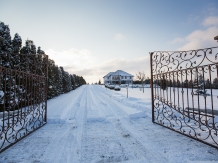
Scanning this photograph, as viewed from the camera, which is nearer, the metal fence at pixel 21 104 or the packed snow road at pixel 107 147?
the packed snow road at pixel 107 147

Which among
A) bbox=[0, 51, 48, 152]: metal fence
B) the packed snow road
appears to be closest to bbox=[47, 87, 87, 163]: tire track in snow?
the packed snow road

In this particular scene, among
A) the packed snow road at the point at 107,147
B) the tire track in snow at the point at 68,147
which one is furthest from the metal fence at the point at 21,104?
the tire track in snow at the point at 68,147

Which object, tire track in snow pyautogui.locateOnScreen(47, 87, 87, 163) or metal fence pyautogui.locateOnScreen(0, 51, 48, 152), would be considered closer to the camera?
tire track in snow pyautogui.locateOnScreen(47, 87, 87, 163)

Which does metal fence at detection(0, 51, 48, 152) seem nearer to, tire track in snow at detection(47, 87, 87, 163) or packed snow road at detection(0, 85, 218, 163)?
packed snow road at detection(0, 85, 218, 163)

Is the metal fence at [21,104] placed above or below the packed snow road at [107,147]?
above

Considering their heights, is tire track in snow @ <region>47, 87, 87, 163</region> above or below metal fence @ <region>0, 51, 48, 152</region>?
below

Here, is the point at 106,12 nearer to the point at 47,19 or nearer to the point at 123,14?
the point at 123,14

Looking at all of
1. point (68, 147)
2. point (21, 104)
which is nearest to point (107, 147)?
point (68, 147)

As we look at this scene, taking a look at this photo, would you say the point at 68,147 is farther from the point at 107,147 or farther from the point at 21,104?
the point at 21,104

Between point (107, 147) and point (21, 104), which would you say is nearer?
point (107, 147)

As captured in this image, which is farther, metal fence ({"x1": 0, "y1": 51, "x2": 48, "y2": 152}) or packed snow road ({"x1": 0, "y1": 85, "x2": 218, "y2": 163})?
metal fence ({"x1": 0, "y1": 51, "x2": 48, "y2": 152})

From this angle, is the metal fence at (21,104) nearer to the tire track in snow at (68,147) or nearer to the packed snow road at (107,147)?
the packed snow road at (107,147)

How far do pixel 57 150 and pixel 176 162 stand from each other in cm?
245

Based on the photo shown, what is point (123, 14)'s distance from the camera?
7836 millimetres
